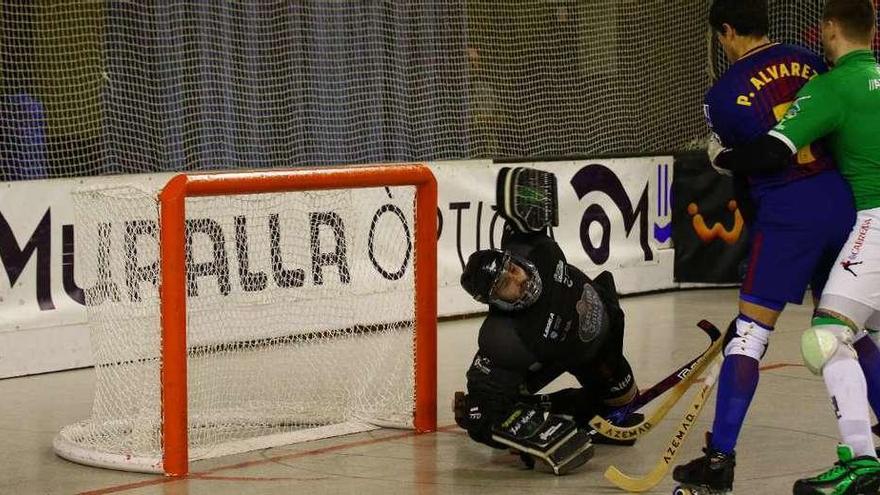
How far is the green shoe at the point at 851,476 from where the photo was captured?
438 centimetres

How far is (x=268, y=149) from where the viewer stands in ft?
31.0

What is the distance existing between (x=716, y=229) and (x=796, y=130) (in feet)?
20.3

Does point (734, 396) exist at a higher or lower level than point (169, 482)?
higher

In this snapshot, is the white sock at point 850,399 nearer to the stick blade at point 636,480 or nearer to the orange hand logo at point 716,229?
the stick blade at point 636,480

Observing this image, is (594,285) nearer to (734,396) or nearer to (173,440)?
(734,396)

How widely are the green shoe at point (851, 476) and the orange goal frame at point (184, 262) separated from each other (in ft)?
6.32

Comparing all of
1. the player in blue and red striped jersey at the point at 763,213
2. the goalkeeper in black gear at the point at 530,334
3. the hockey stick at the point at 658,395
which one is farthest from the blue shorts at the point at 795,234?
the goalkeeper in black gear at the point at 530,334

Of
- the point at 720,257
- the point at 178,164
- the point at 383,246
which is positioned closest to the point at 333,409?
the point at 383,246

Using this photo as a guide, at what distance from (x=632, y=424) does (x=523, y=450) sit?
766 mm

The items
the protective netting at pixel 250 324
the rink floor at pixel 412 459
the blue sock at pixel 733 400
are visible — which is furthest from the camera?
the protective netting at pixel 250 324

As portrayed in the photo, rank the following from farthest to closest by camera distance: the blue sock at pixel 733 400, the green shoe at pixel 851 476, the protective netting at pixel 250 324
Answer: the protective netting at pixel 250 324
the blue sock at pixel 733 400
the green shoe at pixel 851 476

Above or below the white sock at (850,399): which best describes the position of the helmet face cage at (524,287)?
above

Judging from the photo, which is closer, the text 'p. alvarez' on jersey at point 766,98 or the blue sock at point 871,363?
the text 'p. alvarez' on jersey at point 766,98

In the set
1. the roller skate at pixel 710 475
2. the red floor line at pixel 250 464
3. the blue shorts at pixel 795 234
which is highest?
the blue shorts at pixel 795 234
